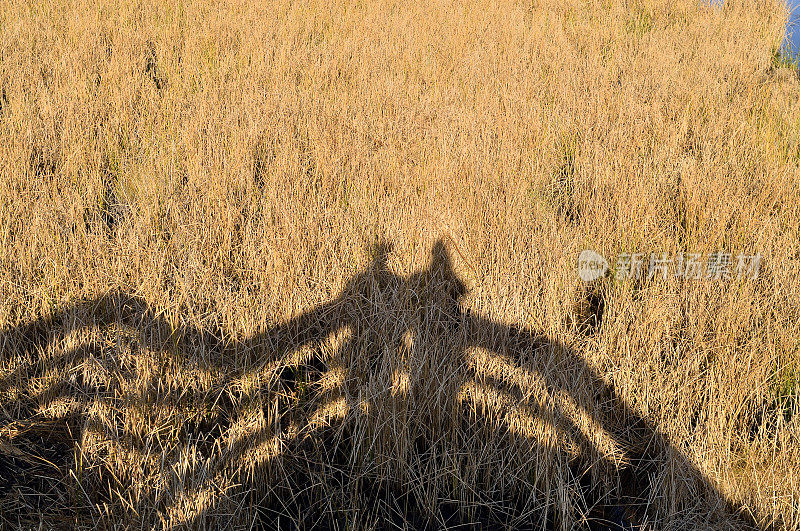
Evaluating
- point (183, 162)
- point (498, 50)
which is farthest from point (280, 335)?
point (498, 50)

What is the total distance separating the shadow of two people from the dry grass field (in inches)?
0.4

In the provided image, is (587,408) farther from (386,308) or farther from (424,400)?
(386,308)

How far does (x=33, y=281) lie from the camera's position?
250 cm

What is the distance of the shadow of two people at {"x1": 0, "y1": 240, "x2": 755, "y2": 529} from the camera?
1875mm

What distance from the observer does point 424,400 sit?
6.72ft

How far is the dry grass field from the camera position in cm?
185

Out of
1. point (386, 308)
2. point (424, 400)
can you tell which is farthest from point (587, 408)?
point (386, 308)

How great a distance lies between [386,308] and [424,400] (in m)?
0.48

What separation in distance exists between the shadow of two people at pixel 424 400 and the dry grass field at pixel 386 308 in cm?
1

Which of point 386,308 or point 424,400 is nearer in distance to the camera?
point 424,400

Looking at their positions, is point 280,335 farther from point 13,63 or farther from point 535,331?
point 13,63

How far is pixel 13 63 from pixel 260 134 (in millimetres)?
2265

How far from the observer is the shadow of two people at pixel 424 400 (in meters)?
1.88

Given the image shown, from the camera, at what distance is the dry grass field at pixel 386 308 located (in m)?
1.85
